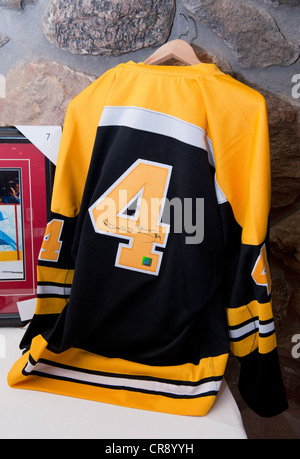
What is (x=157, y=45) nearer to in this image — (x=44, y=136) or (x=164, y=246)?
(x=44, y=136)

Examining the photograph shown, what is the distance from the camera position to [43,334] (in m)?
0.67

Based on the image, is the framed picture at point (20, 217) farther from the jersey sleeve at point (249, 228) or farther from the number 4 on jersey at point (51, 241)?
the jersey sleeve at point (249, 228)

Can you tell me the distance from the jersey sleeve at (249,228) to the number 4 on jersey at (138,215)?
0.11 m

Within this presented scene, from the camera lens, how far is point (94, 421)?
1.86ft

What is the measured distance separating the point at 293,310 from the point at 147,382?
50 cm

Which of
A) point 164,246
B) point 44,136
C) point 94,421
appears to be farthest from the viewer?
point 44,136

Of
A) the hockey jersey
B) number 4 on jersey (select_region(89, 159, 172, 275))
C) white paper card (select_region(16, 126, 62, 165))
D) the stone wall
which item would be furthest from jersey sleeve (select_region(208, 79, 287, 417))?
white paper card (select_region(16, 126, 62, 165))

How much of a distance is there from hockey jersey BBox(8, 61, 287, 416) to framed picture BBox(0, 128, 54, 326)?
146 mm

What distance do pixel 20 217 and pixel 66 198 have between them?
0.19 m

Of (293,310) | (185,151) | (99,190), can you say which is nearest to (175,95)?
(185,151)

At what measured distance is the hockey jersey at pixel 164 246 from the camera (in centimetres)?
65

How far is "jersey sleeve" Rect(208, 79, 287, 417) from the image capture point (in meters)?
0.64

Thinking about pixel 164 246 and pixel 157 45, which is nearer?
pixel 164 246
